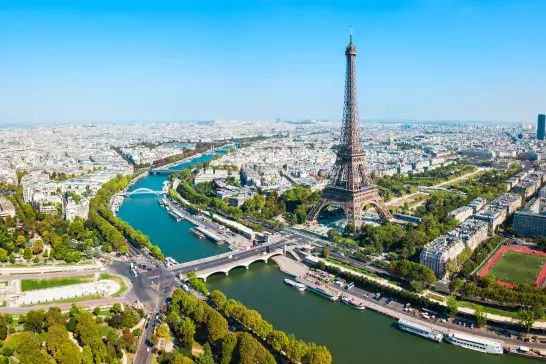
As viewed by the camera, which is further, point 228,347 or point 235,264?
point 235,264

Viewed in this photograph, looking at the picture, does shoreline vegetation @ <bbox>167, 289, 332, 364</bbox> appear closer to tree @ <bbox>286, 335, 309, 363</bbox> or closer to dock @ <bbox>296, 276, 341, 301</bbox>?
tree @ <bbox>286, 335, 309, 363</bbox>

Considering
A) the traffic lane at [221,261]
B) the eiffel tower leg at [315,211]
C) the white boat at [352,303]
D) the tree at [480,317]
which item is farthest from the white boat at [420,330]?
the eiffel tower leg at [315,211]

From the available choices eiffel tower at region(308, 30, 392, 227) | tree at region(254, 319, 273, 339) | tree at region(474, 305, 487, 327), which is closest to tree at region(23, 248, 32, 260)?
tree at region(254, 319, 273, 339)

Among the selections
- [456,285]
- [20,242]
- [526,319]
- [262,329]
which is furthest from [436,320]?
[20,242]

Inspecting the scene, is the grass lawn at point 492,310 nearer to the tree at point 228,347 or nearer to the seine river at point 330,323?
the seine river at point 330,323

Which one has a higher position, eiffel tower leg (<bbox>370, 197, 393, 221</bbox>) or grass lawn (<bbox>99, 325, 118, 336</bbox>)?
eiffel tower leg (<bbox>370, 197, 393, 221</bbox>)

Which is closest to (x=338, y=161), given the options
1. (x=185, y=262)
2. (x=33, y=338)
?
(x=185, y=262)

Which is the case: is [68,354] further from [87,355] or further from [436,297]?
[436,297]
